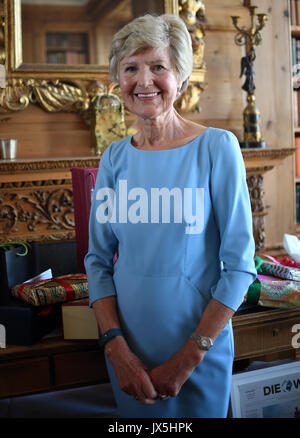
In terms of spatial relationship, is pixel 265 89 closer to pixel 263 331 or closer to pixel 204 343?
pixel 263 331

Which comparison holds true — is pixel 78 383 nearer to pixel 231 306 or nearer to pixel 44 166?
pixel 231 306

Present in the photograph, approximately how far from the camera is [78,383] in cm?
132

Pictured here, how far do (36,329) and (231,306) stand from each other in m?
0.56

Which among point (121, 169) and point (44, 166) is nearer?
point (121, 169)

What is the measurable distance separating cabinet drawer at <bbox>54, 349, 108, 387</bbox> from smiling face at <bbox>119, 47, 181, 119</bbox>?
2.21ft

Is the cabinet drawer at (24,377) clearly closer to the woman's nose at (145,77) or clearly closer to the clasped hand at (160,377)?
the clasped hand at (160,377)

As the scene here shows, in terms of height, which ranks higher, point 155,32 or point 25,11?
point 25,11

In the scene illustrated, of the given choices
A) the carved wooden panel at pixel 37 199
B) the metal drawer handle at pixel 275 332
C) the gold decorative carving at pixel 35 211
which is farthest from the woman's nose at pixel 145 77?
the gold decorative carving at pixel 35 211

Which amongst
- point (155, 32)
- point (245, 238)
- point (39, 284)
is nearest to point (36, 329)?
point (39, 284)

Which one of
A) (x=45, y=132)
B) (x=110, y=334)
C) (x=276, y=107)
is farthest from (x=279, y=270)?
(x=276, y=107)

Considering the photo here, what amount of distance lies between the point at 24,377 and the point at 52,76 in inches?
86.2

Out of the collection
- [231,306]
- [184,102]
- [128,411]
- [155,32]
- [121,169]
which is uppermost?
[184,102]

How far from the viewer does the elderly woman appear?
3.49ft

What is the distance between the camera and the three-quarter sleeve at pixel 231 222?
3.46ft
